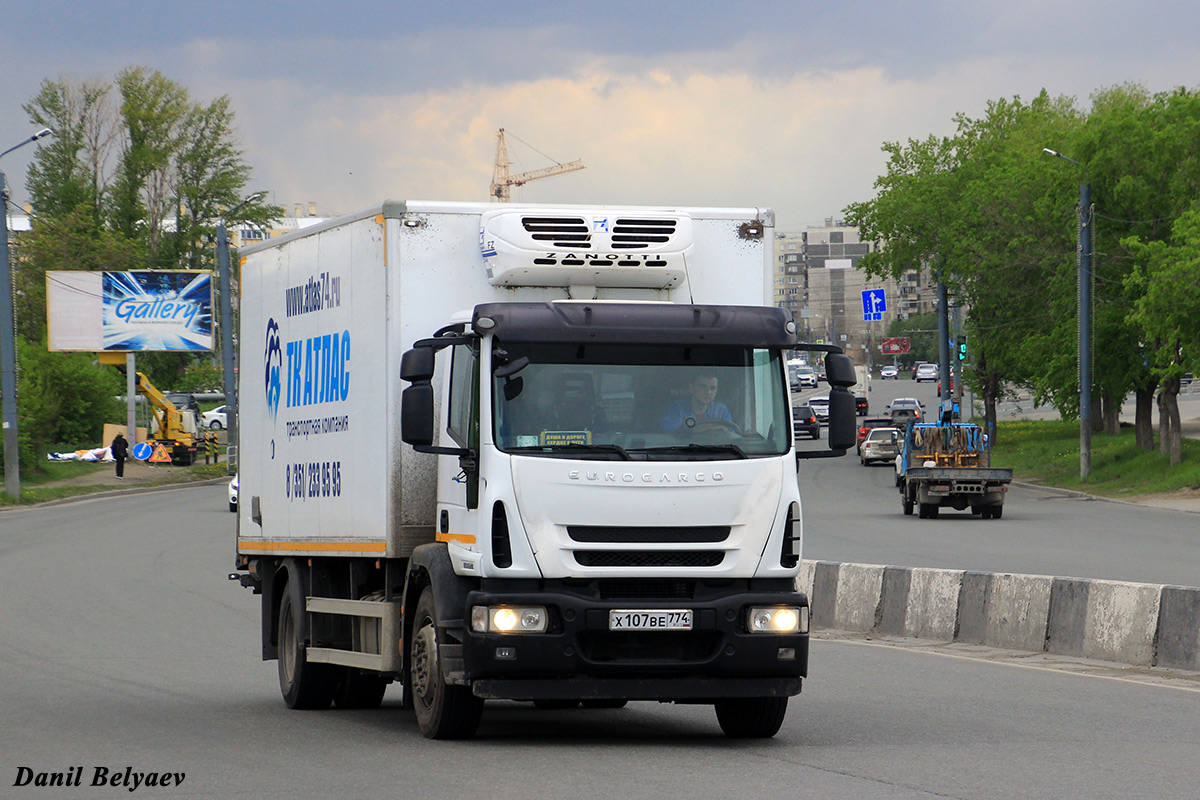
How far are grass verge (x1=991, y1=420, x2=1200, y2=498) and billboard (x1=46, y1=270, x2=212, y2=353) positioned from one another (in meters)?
30.2

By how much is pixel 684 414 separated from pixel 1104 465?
149 feet

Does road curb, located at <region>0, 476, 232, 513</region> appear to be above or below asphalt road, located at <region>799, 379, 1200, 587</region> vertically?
below

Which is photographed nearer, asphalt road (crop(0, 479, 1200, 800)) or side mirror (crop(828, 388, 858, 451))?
asphalt road (crop(0, 479, 1200, 800))

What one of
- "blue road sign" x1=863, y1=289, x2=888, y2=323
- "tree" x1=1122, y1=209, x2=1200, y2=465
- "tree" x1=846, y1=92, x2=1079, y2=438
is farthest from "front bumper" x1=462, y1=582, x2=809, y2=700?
"blue road sign" x1=863, y1=289, x2=888, y2=323

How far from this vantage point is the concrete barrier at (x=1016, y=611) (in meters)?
13.6

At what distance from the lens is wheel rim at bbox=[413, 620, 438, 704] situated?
9.61 metres

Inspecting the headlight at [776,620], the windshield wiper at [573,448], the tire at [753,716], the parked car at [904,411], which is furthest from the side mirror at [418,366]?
the parked car at [904,411]

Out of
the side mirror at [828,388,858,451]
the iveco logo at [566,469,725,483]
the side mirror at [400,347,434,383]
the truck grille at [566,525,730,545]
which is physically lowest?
the truck grille at [566,525,730,545]

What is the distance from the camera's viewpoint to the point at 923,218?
7156 centimetres

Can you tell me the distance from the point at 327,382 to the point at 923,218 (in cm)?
6269

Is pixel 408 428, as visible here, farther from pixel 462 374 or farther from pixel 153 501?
pixel 153 501

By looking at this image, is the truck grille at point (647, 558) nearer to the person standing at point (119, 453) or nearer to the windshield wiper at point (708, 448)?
the windshield wiper at point (708, 448)

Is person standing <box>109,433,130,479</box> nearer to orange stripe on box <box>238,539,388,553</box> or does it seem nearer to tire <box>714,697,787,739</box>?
orange stripe on box <box>238,539,388,553</box>

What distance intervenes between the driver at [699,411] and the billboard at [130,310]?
5610 cm
